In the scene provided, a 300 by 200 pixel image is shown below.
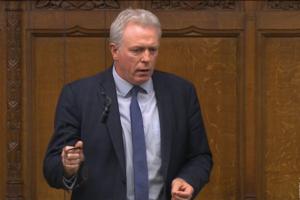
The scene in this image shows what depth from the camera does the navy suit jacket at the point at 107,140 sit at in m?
4.25

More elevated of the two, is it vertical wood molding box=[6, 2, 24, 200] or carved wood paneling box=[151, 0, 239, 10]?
carved wood paneling box=[151, 0, 239, 10]

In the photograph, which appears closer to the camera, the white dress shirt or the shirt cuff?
the shirt cuff

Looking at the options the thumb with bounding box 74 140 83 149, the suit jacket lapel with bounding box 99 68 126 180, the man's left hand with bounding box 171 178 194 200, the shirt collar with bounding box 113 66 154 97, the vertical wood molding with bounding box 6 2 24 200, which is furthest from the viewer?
the vertical wood molding with bounding box 6 2 24 200

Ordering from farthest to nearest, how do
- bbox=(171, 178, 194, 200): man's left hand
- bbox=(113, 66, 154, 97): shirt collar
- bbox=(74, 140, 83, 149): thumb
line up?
bbox=(113, 66, 154, 97): shirt collar, bbox=(171, 178, 194, 200): man's left hand, bbox=(74, 140, 83, 149): thumb

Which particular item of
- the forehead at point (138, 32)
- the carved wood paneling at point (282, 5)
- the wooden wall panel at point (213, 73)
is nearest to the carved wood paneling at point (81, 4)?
the wooden wall panel at point (213, 73)

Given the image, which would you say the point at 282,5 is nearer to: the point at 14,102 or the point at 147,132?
the point at 14,102

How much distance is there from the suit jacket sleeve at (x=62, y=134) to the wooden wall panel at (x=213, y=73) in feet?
6.05

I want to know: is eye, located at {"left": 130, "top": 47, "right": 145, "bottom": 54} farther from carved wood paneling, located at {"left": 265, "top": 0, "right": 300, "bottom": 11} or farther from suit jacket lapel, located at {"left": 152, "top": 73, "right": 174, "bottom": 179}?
carved wood paneling, located at {"left": 265, "top": 0, "right": 300, "bottom": 11}

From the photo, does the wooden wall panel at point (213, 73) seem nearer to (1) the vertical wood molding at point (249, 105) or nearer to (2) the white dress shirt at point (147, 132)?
(1) the vertical wood molding at point (249, 105)

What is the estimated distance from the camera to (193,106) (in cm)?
445

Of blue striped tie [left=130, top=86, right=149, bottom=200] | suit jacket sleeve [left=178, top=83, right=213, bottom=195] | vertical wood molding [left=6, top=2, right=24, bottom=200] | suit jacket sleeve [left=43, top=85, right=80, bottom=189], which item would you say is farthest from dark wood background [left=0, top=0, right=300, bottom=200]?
blue striped tie [left=130, top=86, right=149, bottom=200]

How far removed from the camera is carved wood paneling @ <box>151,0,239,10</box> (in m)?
6.14

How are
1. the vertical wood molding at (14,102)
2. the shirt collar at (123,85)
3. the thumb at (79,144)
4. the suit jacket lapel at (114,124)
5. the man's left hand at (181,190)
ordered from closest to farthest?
the thumb at (79,144)
the man's left hand at (181,190)
the suit jacket lapel at (114,124)
the shirt collar at (123,85)
the vertical wood molding at (14,102)

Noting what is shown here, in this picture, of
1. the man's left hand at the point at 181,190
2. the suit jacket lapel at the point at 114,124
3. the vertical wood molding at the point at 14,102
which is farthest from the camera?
the vertical wood molding at the point at 14,102
